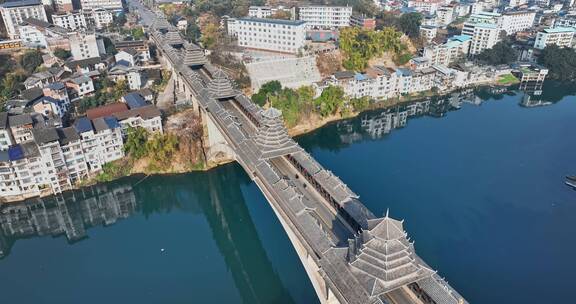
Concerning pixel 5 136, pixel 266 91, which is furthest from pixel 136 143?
Result: pixel 266 91

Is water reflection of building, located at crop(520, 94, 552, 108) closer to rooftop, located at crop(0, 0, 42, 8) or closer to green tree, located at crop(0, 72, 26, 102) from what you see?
green tree, located at crop(0, 72, 26, 102)

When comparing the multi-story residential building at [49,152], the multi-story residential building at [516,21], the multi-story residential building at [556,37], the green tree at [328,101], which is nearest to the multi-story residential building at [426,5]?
the multi-story residential building at [516,21]

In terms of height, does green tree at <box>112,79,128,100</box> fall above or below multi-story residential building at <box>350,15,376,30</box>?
below

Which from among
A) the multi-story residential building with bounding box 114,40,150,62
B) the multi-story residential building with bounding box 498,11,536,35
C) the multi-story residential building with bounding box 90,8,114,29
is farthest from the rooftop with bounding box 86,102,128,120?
the multi-story residential building with bounding box 498,11,536,35

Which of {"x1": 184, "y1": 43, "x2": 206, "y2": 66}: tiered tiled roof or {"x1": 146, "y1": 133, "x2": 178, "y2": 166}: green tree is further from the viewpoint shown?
{"x1": 184, "y1": 43, "x2": 206, "y2": 66}: tiered tiled roof

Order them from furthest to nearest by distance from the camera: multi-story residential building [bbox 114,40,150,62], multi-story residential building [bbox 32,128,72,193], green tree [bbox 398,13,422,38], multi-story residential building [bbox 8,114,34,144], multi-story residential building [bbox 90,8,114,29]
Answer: multi-story residential building [bbox 90,8,114,29], green tree [bbox 398,13,422,38], multi-story residential building [bbox 114,40,150,62], multi-story residential building [bbox 8,114,34,144], multi-story residential building [bbox 32,128,72,193]

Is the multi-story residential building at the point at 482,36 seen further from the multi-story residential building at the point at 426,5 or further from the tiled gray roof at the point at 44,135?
the tiled gray roof at the point at 44,135

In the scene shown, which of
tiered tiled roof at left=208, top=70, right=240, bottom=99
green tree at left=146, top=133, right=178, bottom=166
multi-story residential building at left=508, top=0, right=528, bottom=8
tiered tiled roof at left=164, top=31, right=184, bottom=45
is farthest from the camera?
multi-story residential building at left=508, top=0, right=528, bottom=8
